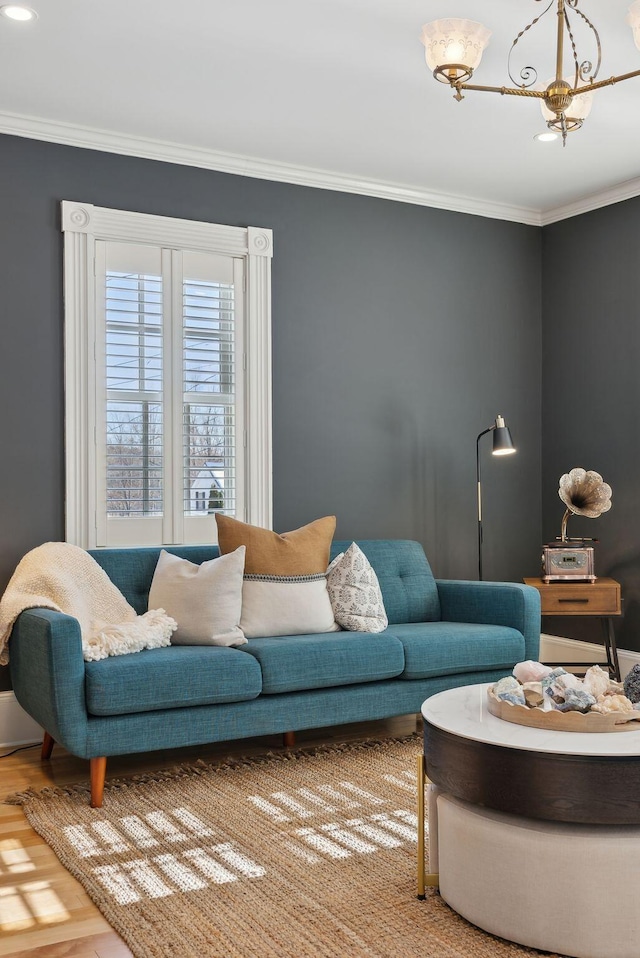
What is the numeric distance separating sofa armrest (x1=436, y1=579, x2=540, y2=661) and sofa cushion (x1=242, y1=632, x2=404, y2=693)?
2.06 feet

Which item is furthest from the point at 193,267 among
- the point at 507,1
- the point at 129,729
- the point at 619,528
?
the point at 619,528

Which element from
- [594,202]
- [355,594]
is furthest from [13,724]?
[594,202]

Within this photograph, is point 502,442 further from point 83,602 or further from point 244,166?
point 83,602

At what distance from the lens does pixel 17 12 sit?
10.0ft

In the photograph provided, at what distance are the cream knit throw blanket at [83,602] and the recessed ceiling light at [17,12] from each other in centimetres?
193

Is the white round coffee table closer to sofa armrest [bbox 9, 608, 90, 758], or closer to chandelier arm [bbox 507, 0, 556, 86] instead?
sofa armrest [bbox 9, 608, 90, 758]

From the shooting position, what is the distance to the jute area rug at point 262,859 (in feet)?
7.20

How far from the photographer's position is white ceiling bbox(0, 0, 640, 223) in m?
3.12

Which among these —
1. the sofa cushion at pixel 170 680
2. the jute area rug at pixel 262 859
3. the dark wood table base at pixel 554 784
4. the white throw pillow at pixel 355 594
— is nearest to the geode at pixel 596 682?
the dark wood table base at pixel 554 784

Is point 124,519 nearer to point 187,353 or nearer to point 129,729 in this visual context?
point 187,353

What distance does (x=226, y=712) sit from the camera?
11.2 feet

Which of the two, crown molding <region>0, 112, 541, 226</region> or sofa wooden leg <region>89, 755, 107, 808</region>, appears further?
crown molding <region>0, 112, 541, 226</region>

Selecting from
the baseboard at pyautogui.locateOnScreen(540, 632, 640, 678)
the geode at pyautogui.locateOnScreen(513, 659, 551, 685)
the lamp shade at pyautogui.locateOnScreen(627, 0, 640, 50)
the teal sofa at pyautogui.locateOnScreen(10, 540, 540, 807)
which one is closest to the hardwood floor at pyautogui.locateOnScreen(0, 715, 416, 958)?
the teal sofa at pyautogui.locateOnScreen(10, 540, 540, 807)

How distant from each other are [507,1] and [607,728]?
2301mm
